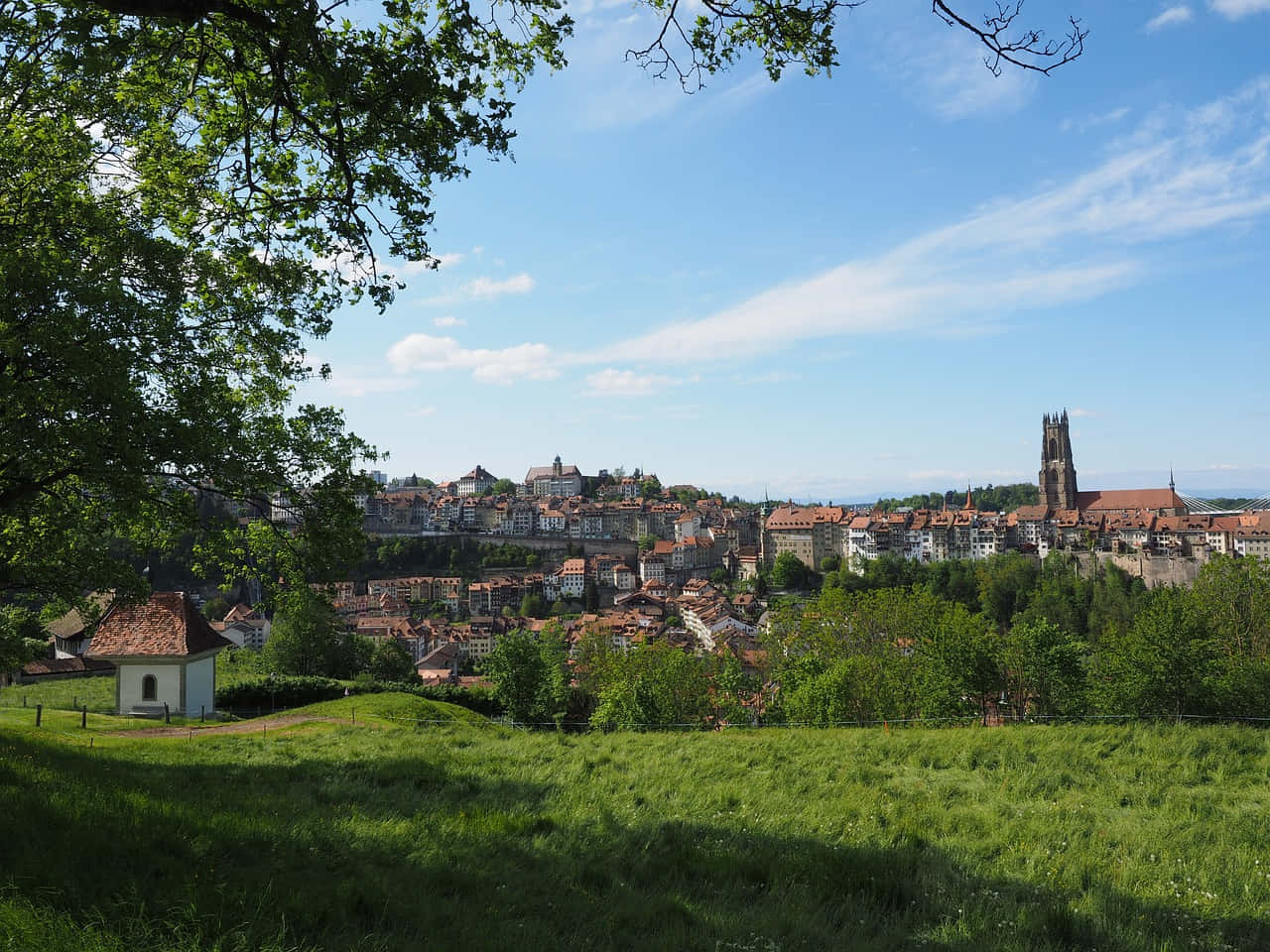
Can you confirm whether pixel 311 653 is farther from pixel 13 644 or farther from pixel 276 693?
pixel 13 644

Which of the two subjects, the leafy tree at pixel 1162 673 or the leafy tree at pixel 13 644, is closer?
the leafy tree at pixel 13 644

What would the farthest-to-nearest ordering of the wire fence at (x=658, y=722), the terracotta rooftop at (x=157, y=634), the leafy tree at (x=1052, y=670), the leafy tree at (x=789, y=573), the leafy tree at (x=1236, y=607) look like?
the leafy tree at (x=789, y=573), the leafy tree at (x=1236, y=607), the terracotta rooftop at (x=157, y=634), the leafy tree at (x=1052, y=670), the wire fence at (x=658, y=722)

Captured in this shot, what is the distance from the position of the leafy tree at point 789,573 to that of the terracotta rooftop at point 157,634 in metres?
86.9

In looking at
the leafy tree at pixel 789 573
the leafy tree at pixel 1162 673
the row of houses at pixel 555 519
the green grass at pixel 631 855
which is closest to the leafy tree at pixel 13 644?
the green grass at pixel 631 855

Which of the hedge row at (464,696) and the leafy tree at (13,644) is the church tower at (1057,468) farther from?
the leafy tree at (13,644)

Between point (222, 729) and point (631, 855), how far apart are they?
16380 mm

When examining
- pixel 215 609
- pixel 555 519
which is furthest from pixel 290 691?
pixel 555 519

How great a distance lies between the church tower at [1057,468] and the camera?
12175cm

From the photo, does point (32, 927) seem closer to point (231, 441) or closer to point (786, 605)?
point (231, 441)

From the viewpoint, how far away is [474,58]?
5203 millimetres

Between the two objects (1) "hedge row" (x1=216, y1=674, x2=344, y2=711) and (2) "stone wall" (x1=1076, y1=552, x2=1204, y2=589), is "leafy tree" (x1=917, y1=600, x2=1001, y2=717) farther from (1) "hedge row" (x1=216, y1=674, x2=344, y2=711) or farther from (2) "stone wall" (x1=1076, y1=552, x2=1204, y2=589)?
(2) "stone wall" (x1=1076, y1=552, x2=1204, y2=589)

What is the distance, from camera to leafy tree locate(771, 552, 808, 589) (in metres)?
104

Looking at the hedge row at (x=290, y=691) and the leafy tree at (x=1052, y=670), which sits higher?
the leafy tree at (x=1052, y=670)

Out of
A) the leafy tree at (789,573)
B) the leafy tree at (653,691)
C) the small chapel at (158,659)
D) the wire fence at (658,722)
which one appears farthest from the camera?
the leafy tree at (789,573)
